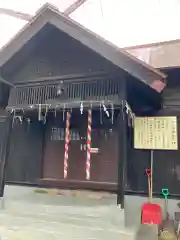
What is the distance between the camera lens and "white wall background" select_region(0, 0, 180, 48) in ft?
20.2

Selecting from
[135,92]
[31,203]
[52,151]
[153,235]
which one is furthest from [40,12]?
[153,235]

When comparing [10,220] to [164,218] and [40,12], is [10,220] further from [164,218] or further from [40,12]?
[40,12]

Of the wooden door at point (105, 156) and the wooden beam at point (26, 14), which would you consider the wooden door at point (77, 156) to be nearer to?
the wooden door at point (105, 156)

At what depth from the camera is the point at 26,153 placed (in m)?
4.43

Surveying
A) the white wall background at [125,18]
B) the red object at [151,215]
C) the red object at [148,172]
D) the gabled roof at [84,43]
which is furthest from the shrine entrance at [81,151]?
the white wall background at [125,18]

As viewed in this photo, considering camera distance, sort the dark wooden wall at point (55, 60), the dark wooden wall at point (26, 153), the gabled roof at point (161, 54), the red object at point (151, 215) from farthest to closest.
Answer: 1. the dark wooden wall at point (26, 153)
2. the dark wooden wall at point (55, 60)
3. the gabled roof at point (161, 54)
4. the red object at point (151, 215)

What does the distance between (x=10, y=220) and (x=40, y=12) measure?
8.91 ft

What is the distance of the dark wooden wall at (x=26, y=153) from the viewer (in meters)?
4.31

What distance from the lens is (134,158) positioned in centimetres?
380

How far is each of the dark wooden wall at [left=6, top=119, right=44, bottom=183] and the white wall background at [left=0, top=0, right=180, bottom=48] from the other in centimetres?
349

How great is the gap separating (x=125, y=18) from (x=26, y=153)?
453cm

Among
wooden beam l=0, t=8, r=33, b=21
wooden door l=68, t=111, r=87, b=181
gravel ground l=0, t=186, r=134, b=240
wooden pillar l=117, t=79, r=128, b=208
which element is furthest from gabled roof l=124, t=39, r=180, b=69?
wooden beam l=0, t=8, r=33, b=21

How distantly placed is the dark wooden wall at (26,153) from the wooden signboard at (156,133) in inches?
65.9

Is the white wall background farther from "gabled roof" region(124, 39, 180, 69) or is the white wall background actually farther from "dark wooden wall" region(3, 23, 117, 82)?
"dark wooden wall" region(3, 23, 117, 82)
